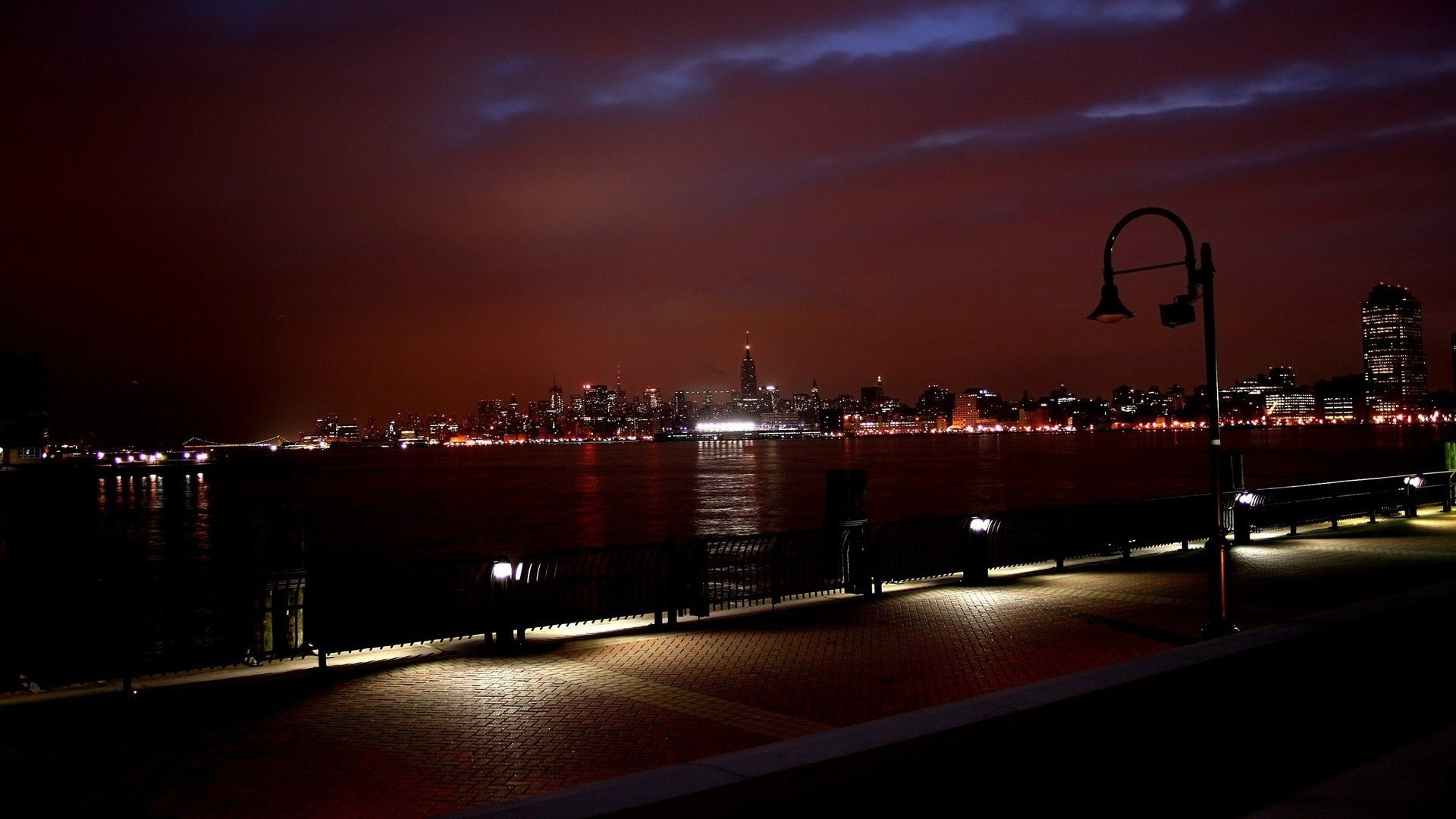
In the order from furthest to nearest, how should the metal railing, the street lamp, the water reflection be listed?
the water reflection → the metal railing → the street lamp

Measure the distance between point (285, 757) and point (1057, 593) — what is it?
11.4 meters

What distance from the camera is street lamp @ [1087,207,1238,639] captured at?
11.2m

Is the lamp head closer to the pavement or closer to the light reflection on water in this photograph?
the pavement

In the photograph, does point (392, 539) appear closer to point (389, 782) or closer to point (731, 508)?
point (731, 508)

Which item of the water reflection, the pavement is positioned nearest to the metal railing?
the pavement

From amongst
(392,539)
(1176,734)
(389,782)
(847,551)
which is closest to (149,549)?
(392,539)

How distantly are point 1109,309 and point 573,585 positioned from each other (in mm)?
8219

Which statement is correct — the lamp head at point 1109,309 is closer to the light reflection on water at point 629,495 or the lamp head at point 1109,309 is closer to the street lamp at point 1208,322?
the street lamp at point 1208,322

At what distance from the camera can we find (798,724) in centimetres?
839

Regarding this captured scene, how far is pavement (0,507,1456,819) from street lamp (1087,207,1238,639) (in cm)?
65

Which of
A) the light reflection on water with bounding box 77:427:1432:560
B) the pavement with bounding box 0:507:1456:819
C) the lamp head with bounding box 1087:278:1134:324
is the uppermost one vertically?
the lamp head with bounding box 1087:278:1134:324

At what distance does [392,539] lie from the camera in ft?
163

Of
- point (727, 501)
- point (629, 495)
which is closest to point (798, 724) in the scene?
point (727, 501)

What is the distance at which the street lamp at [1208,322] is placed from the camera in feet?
36.6
